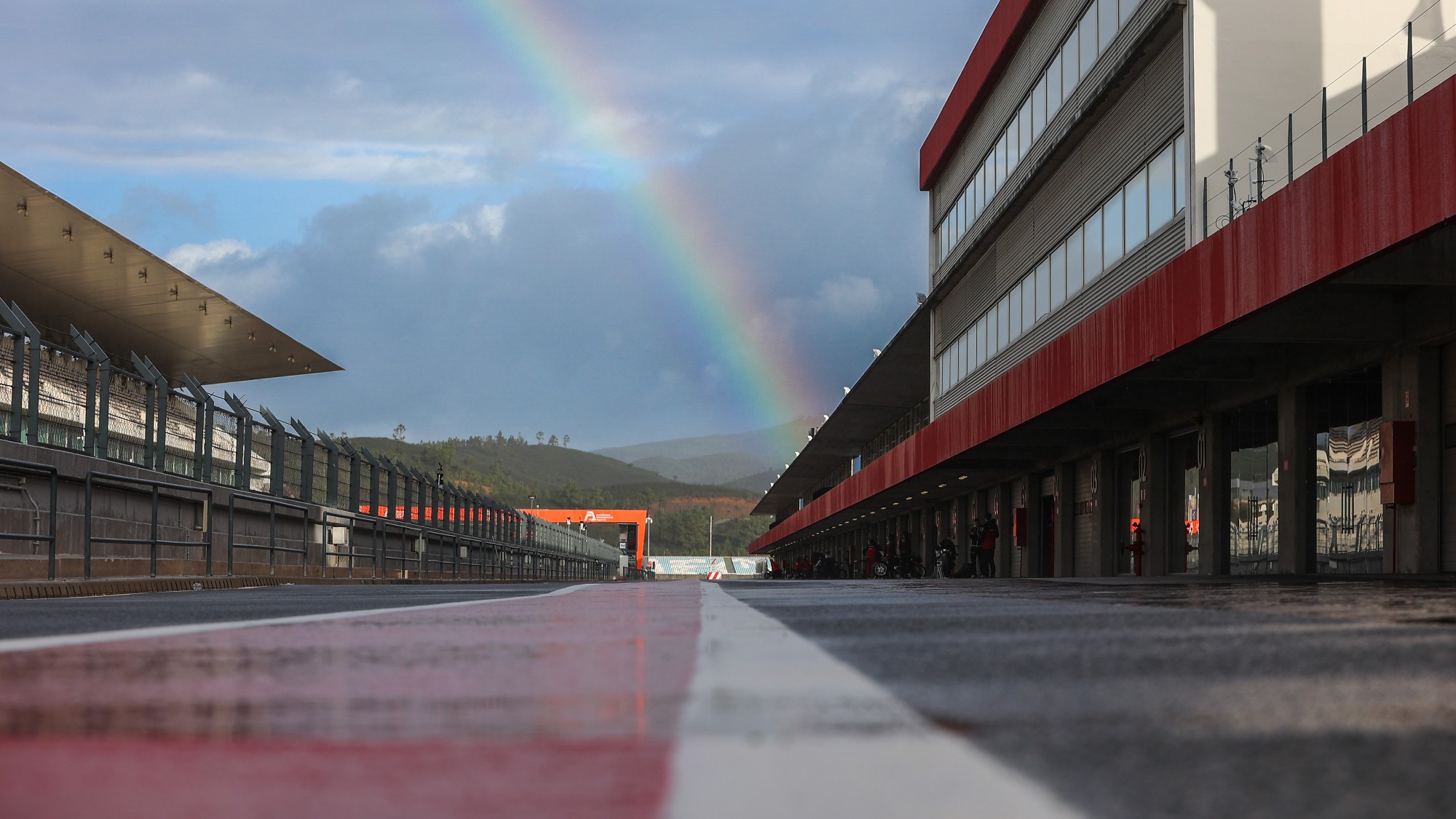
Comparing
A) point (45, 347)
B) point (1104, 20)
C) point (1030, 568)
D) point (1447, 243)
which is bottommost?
point (1030, 568)

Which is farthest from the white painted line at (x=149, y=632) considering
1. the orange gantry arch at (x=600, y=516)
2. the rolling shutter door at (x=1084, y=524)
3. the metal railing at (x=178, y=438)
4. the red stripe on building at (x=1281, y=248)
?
the orange gantry arch at (x=600, y=516)

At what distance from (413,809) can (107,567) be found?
18419 millimetres

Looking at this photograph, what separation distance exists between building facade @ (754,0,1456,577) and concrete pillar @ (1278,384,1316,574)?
40 mm

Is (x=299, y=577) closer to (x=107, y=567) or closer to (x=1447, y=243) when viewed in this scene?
(x=107, y=567)

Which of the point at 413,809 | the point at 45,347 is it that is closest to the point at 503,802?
the point at 413,809

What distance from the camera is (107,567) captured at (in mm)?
18062

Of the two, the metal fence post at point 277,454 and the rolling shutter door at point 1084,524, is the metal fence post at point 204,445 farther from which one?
the rolling shutter door at point 1084,524

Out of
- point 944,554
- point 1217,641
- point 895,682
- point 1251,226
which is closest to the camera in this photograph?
point 895,682

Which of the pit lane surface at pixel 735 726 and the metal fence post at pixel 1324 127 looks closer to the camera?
the pit lane surface at pixel 735 726

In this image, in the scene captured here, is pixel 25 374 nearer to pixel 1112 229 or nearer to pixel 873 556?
pixel 1112 229

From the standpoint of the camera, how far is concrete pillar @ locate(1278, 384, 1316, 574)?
23109 mm

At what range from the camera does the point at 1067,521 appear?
3706 cm

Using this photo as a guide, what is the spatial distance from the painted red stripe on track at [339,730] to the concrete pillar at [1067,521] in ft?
112

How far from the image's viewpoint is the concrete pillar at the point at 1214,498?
2636 centimetres
